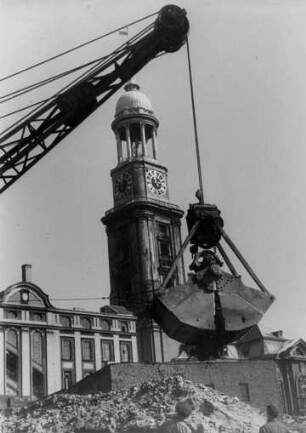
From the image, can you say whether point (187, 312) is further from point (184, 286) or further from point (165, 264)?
point (165, 264)

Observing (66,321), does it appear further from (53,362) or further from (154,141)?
(154,141)

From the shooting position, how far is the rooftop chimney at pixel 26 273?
1704 inches

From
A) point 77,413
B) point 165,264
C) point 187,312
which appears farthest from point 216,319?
point 165,264

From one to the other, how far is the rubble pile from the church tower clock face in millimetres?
34501

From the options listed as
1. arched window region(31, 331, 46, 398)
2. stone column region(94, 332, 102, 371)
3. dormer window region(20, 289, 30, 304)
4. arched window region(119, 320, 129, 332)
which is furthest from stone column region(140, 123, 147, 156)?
arched window region(31, 331, 46, 398)

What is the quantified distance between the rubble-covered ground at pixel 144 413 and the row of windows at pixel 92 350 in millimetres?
27274

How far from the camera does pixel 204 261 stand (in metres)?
16.2

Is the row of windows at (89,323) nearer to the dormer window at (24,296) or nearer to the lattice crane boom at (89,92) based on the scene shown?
the dormer window at (24,296)

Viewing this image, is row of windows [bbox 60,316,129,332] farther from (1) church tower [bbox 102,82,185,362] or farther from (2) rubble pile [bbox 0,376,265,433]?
(2) rubble pile [bbox 0,376,265,433]

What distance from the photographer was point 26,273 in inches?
1710

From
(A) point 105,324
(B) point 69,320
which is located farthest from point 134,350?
(B) point 69,320

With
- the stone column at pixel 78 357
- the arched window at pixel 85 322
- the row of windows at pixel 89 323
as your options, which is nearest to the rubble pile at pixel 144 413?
the stone column at pixel 78 357

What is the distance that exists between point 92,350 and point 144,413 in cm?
3127

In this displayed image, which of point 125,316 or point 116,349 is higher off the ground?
point 125,316
